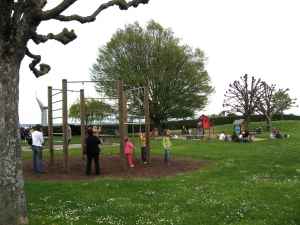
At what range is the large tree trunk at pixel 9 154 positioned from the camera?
5988mm

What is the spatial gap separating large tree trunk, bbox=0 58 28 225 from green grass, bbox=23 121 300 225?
1.64 feet

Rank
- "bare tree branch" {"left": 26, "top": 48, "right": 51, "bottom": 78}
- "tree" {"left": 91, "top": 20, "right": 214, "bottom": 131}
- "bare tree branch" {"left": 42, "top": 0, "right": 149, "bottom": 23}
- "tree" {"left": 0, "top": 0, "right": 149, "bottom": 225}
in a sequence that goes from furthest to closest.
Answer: "tree" {"left": 91, "top": 20, "right": 214, "bottom": 131} → "bare tree branch" {"left": 26, "top": 48, "right": 51, "bottom": 78} → "bare tree branch" {"left": 42, "top": 0, "right": 149, "bottom": 23} → "tree" {"left": 0, "top": 0, "right": 149, "bottom": 225}

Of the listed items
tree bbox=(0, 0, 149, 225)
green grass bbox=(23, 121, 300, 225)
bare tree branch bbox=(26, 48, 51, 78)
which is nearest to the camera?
tree bbox=(0, 0, 149, 225)

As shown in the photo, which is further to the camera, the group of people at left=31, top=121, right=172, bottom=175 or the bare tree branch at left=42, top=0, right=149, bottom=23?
the group of people at left=31, top=121, right=172, bottom=175

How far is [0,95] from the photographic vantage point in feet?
19.8

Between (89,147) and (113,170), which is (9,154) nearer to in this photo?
(89,147)

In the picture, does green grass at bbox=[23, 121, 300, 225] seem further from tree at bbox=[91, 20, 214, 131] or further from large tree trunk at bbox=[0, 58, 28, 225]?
tree at bbox=[91, 20, 214, 131]

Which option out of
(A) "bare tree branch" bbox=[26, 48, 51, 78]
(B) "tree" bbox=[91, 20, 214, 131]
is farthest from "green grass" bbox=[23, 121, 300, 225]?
(B) "tree" bbox=[91, 20, 214, 131]

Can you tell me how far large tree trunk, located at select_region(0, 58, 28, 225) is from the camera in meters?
5.99

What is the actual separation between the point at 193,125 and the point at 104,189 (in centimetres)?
4852

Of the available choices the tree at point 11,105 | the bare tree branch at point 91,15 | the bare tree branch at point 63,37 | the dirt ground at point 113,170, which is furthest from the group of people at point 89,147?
the tree at point 11,105

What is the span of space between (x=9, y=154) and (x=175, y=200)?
3.94 metres

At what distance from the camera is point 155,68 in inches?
1550

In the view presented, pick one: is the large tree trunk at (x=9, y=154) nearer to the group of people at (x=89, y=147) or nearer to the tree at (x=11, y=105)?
the tree at (x=11, y=105)
